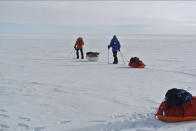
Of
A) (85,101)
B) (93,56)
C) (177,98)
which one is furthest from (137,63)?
(177,98)

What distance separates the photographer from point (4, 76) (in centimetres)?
843

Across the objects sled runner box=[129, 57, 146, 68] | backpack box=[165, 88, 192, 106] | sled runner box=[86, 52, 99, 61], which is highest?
sled runner box=[86, 52, 99, 61]

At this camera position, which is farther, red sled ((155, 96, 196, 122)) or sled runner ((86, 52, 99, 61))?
sled runner ((86, 52, 99, 61))

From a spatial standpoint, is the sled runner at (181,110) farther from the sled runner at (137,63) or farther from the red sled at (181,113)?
the sled runner at (137,63)

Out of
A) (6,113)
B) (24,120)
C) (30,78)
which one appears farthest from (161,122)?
(30,78)

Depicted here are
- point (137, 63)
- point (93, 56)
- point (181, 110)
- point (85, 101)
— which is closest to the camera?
point (181, 110)

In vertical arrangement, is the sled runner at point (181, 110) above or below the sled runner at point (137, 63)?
below

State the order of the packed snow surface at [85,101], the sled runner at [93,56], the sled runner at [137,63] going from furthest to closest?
the sled runner at [93,56] < the sled runner at [137,63] < the packed snow surface at [85,101]

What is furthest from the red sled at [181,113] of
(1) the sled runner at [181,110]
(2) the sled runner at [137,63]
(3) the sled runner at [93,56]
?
(3) the sled runner at [93,56]

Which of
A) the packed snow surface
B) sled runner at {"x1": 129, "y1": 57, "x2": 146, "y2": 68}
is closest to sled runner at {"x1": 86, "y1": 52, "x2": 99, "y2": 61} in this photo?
sled runner at {"x1": 129, "y1": 57, "x2": 146, "y2": 68}

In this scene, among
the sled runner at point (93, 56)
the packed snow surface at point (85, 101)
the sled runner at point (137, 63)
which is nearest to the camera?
the packed snow surface at point (85, 101)

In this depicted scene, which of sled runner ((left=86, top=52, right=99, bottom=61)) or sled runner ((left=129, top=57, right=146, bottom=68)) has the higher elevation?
sled runner ((left=86, top=52, right=99, bottom=61))

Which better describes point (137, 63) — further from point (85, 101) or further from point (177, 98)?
point (177, 98)

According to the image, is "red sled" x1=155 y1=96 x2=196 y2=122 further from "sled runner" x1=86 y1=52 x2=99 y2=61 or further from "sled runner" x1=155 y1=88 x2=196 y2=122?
"sled runner" x1=86 y1=52 x2=99 y2=61
